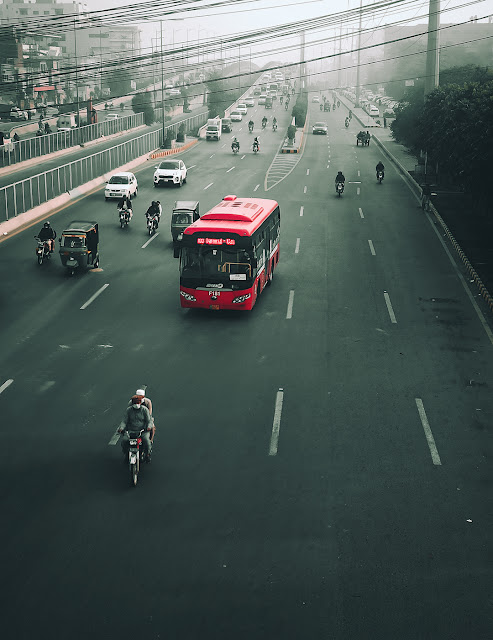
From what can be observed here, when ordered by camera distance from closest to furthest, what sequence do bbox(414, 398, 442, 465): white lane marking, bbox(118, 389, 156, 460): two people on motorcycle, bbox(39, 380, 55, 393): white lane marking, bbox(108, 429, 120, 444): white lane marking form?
1. bbox(118, 389, 156, 460): two people on motorcycle
2. bbox(414, 398, 442, 465): white lane marking
3. bbox(108, 429, 120, 444): white lane marking
4. bbox(39, 380, 55, 393): white lane marking

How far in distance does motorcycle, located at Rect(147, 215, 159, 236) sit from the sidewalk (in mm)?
14300

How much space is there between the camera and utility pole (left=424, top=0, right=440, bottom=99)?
57125 millimetres

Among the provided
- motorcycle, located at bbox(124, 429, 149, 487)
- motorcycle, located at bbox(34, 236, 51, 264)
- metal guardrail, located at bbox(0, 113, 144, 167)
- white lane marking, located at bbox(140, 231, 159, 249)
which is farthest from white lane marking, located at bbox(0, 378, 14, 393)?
metal guardrail, located at bbox(0, 113, 144, 167)

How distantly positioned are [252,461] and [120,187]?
1416 inches

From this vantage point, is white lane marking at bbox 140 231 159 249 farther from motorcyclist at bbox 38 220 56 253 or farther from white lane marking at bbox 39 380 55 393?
white lane marking at bbox 39 380 55 393

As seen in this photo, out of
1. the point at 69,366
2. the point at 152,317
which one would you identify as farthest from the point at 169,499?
the point at 152,317

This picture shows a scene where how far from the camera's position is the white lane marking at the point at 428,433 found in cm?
1520

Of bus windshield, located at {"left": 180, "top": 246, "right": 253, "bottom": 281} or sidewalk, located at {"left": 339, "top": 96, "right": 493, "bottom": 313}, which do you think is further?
sidewalk, located at {"left": 339, "top": 96, "right": 493, "bottom": 313}

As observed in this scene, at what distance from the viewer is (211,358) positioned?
68.8ft

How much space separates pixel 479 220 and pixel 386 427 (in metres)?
29.1

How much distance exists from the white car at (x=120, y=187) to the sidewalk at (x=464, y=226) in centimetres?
1777

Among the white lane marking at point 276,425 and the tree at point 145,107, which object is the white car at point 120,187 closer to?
the white lane marking at point 276,425

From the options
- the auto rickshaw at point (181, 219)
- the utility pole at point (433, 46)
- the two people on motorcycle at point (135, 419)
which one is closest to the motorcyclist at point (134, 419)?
the two people on motorcycle at point (135, 419)

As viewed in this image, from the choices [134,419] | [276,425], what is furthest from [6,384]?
[276,425]
